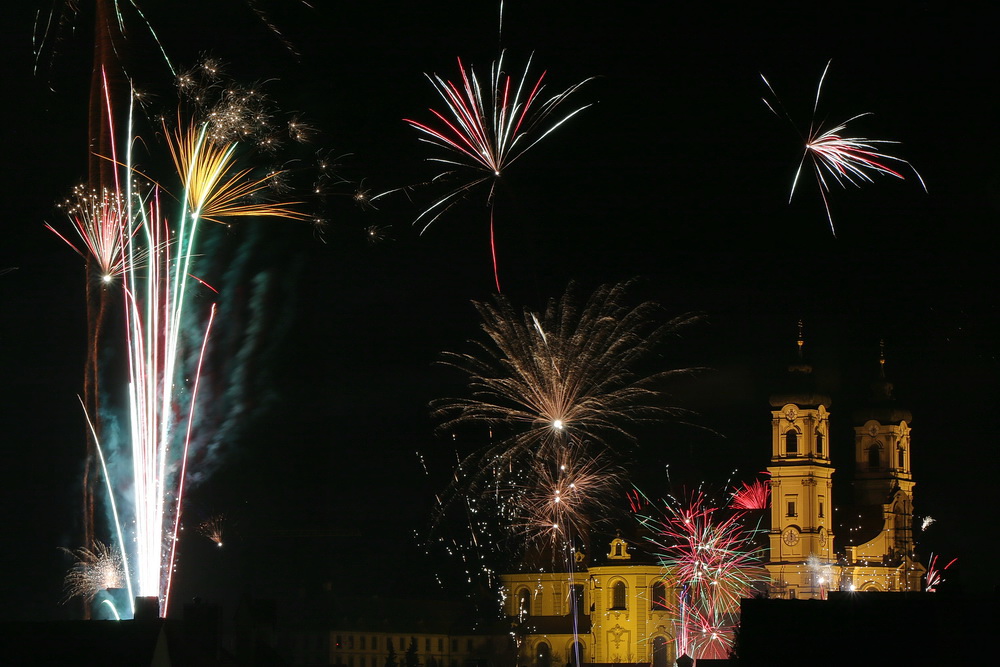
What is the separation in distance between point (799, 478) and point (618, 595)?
13966mm

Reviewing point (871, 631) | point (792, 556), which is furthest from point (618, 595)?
point (871, 631)

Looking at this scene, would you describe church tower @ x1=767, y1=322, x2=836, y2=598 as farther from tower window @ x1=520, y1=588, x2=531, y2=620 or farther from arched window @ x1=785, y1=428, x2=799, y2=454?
tower window @ x1=520, y1=588, x2=531, y2=620

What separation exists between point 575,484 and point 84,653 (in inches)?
697

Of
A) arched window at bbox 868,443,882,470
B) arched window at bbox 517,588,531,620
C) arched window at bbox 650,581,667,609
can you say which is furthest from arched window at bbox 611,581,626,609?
arched window at bbox 868,443,882,470

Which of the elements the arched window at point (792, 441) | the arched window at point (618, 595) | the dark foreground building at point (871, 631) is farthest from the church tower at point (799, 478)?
the dark foreground building at point (871, 631)

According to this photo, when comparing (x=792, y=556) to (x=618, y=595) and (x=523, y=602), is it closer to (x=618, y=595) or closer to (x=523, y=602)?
(x=618, y=595)

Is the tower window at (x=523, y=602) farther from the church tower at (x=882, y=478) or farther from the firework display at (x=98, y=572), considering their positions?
the firework display at (x=98, y=572)

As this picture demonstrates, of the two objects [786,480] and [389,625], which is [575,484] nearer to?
[786,480]

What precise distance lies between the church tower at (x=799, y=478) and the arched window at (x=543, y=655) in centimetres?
1493

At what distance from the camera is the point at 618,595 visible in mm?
88812

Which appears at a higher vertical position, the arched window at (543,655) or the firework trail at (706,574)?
the firework trail at (706,574)

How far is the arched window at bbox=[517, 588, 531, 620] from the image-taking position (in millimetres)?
93125

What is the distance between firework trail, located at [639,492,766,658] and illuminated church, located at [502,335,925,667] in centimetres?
159

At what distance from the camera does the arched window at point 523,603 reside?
306 feet
